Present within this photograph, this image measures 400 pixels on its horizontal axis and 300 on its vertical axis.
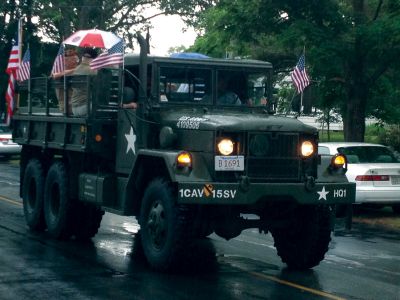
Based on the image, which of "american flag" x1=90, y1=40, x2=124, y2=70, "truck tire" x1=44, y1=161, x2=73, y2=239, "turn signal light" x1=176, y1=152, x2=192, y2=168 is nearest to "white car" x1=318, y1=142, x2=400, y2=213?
"truck tire" x1=44, y1=161, x2=73, y2=239

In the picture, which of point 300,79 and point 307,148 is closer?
point 307,148

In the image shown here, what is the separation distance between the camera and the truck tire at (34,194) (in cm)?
1508

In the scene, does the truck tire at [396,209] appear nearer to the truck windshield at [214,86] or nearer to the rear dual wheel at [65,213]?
the truck windshield at [214,86]

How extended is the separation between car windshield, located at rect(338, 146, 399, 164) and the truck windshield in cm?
584

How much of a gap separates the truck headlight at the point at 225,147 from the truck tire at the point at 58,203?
3.75 meters

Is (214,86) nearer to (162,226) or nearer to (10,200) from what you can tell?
(162,226)

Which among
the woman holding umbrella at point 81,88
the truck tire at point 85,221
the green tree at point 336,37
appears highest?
the green tree at point 336,37

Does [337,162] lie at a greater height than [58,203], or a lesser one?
greater

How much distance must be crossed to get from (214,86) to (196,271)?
2635 millimetres

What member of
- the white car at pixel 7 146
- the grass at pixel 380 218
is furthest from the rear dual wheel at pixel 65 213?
the white car at pixel 7 146

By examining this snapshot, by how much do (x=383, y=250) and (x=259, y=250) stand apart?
189cm

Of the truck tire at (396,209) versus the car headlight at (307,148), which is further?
the truck tire at (396,209)

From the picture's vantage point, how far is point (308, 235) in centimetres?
1173

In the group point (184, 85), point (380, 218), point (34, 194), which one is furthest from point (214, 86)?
point (380, 218)
